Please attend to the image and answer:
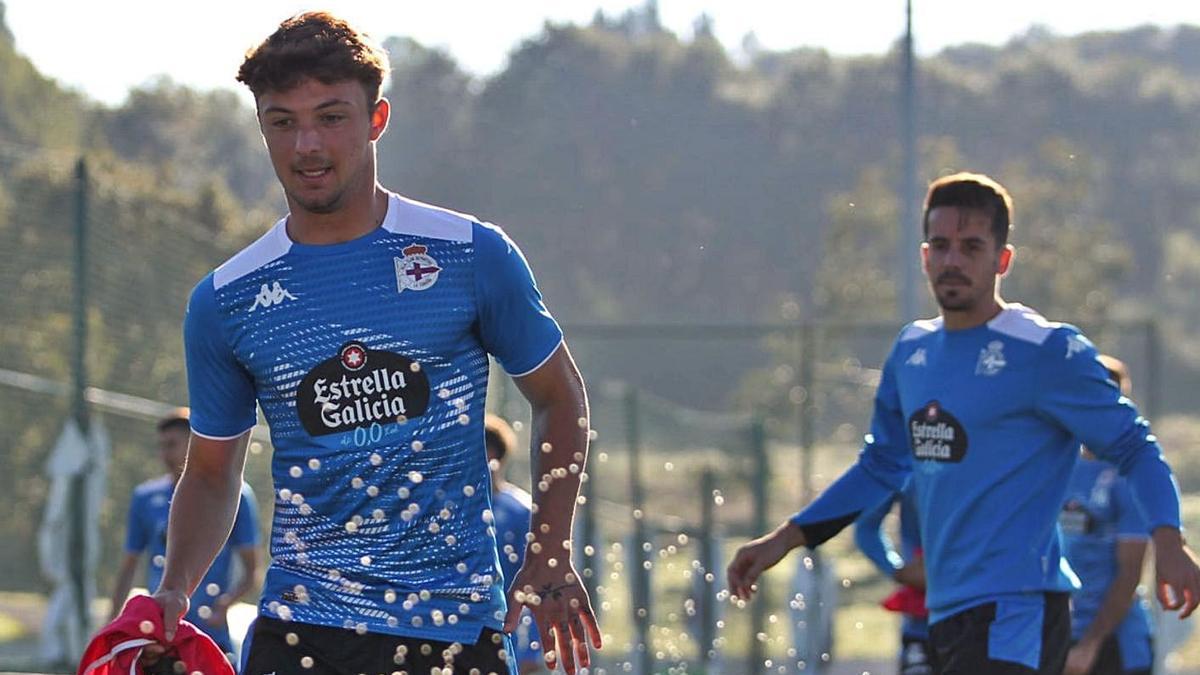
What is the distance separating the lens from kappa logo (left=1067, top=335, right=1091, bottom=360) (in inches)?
234

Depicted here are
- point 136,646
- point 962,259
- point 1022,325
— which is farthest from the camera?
point 962,259

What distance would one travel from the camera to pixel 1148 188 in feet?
117

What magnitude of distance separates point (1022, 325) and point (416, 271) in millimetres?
2391

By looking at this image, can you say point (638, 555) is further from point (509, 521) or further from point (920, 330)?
point (920, 330)

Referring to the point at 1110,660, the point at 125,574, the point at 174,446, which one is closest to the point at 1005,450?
the point at 1110,660

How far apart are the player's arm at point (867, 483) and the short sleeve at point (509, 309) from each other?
1.86m

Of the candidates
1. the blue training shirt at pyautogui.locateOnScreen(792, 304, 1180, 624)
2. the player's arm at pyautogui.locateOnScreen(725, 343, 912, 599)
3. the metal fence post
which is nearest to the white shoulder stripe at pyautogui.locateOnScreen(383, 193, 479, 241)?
the player's arm at pyautogui.locateOnScreen(725, 343, 912, 599)

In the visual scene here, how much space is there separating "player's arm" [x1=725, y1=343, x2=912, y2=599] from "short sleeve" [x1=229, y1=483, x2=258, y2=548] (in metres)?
3.83

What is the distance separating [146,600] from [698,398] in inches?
784

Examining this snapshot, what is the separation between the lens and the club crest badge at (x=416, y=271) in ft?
13.9

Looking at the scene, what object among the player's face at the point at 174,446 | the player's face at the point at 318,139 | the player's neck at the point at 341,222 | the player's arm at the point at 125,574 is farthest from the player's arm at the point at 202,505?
the player's arm at the point at 125,574

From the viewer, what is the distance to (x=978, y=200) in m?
6.28

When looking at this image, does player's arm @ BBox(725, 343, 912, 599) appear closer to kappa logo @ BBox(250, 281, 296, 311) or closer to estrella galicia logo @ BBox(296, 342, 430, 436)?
estrella galicia logo @ BBox(296, 342, 430, 436)

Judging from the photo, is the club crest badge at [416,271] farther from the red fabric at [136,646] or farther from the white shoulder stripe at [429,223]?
the red fabric at [136,646]
